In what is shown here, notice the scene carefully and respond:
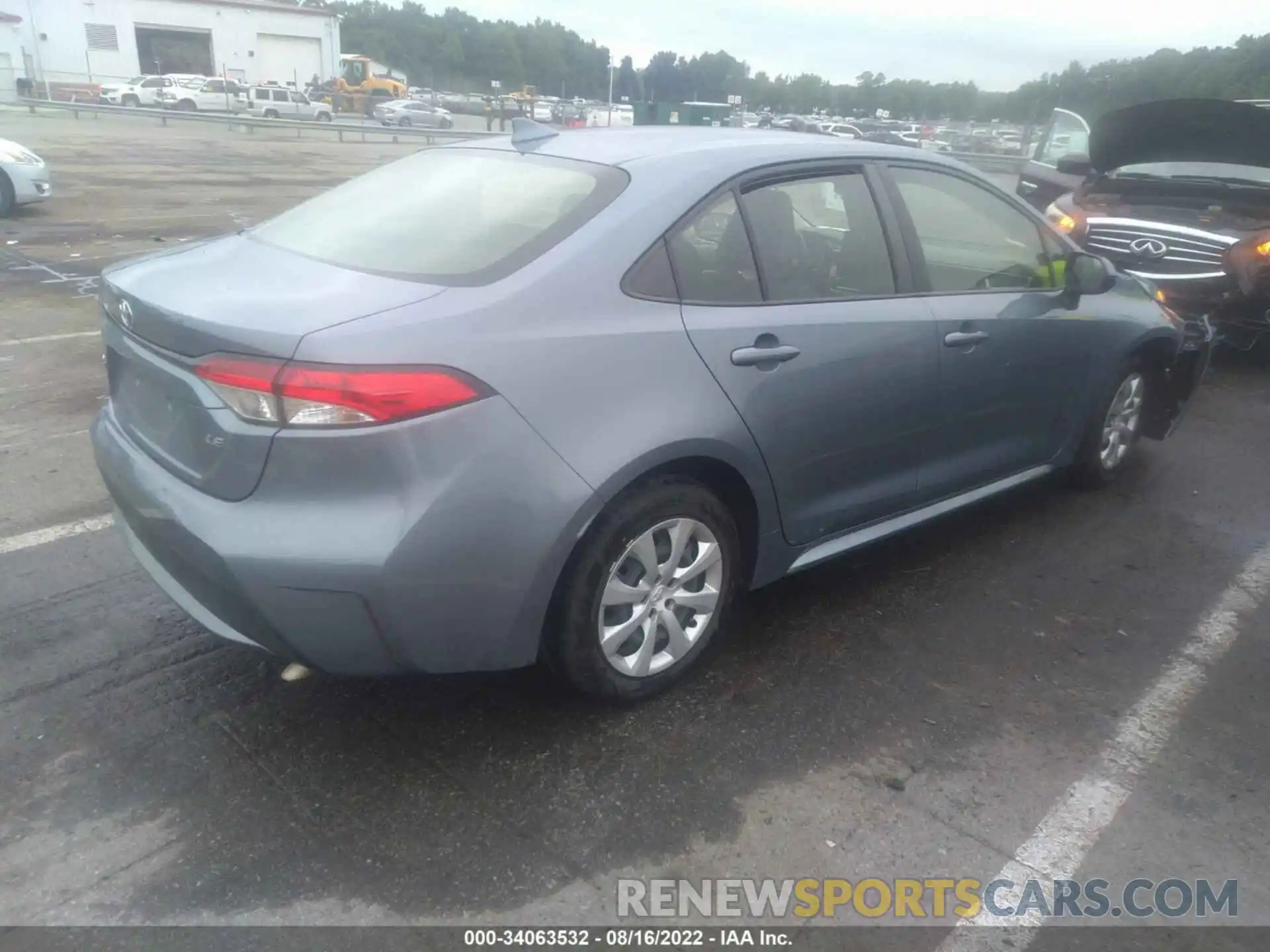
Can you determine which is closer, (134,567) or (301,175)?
(134,567)

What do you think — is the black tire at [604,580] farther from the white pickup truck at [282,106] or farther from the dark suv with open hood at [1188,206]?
the white pickup truck at [282,106]

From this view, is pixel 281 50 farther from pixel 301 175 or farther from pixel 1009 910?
pixel 1009 910

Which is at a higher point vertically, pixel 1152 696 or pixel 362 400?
pixel 362 400

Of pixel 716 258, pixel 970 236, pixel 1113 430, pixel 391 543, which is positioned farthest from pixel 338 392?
pixel 1113 430

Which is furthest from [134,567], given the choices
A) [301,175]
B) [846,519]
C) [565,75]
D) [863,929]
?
[565,75]

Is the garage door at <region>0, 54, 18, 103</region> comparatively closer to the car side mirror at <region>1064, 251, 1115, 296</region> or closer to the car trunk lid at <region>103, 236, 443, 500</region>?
the car trunk lid at <region>103, 236, 443, 500</region>

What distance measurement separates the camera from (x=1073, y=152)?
36.2ft

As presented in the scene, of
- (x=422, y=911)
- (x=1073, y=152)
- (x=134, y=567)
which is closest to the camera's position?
(x=422, y=911)

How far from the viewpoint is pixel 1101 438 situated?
190 inches

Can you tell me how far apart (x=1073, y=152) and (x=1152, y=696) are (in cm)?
925

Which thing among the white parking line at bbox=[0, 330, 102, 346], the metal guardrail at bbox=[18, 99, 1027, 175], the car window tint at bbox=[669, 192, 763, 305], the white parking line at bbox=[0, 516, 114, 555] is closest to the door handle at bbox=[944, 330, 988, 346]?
the car window tint at bbox=[669, 192, 763, 305]

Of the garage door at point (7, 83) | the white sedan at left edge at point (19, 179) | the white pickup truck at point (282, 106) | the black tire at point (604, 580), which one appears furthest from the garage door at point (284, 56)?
the black tire at point (604, 580)

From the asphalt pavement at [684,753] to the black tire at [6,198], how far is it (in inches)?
372

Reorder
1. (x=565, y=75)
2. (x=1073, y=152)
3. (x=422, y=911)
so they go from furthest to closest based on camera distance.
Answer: (x=565, y=75) < (x=1073, y=152) < (x=422, y=911)
